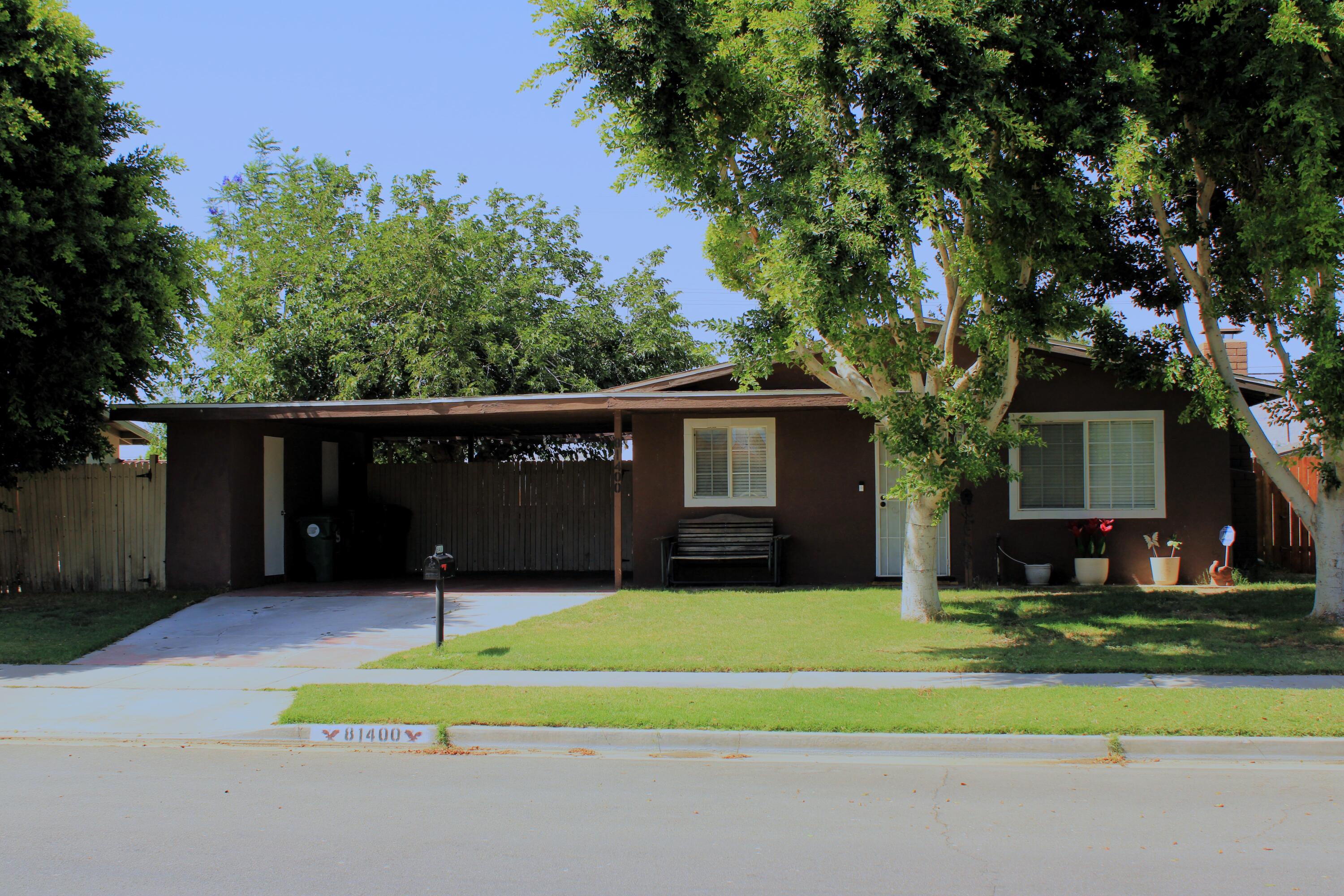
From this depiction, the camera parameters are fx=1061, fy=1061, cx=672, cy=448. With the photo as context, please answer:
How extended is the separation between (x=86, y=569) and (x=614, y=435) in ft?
27.1

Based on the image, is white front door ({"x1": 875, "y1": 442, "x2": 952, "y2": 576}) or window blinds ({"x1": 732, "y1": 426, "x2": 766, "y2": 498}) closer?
white front door ({"x1": 875, "y1": 442, "x2": 952, "y2": 576})

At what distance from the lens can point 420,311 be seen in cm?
2255

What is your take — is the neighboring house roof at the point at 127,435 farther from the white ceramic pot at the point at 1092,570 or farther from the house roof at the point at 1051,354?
the white ceramic pot at the point at 1092,570

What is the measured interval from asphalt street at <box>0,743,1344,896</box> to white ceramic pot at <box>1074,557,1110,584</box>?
8177mm

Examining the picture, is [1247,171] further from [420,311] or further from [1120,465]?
[420,311]

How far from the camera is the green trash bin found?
17.0 m

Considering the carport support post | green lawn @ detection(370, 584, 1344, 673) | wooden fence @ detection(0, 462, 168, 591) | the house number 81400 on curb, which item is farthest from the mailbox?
wooden fence @ detection(0, 462, 168, 591)

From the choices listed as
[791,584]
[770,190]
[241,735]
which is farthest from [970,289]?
[241,735]

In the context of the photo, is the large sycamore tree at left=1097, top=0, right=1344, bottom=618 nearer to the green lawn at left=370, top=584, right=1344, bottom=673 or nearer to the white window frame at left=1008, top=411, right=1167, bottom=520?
the green lawn at left=370, top=584, right=1344, bottom=673

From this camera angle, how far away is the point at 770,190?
10.0m

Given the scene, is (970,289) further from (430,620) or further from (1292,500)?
(430,620)

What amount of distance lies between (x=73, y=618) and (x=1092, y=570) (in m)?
13.4

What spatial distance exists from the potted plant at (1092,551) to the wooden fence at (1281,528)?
3214 millimetres

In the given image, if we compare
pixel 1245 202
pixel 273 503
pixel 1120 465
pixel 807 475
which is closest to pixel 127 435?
pixel 273 503
